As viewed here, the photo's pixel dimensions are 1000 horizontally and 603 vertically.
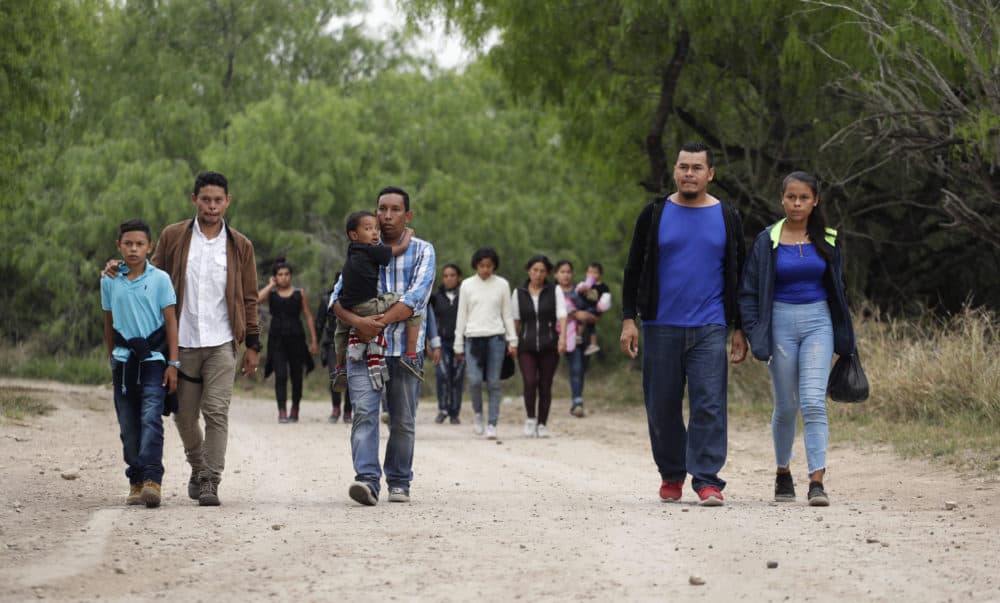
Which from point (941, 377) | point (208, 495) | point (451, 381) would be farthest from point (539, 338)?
point (208, 495)

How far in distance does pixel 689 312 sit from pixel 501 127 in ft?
86.7

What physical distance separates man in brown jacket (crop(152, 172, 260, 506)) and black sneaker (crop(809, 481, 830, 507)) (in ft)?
11.8

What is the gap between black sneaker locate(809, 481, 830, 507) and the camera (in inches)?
360

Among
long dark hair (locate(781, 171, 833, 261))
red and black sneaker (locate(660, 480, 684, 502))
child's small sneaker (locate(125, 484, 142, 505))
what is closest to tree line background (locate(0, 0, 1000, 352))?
long dark hair (locate(781, 171, 833, 261))

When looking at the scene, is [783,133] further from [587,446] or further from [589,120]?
[587,446]

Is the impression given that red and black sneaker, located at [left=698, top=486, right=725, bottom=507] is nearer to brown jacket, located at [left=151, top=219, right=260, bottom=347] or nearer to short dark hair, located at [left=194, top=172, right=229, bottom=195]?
brown jacket, located at [left=151, top=219, right=260, bottom=347]

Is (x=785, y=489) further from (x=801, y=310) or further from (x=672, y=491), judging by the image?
(x=801, y=310)

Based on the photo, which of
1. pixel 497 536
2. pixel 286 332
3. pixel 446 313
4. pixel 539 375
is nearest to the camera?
pixel 497 536

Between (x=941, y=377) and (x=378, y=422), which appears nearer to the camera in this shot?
(x=378, y=422)

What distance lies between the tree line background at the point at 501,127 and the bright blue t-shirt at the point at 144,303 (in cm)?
801

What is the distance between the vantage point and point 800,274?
9320 mm

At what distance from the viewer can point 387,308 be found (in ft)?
30.8

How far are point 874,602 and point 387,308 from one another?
13.9 ft

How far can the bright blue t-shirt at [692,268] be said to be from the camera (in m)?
9.30
